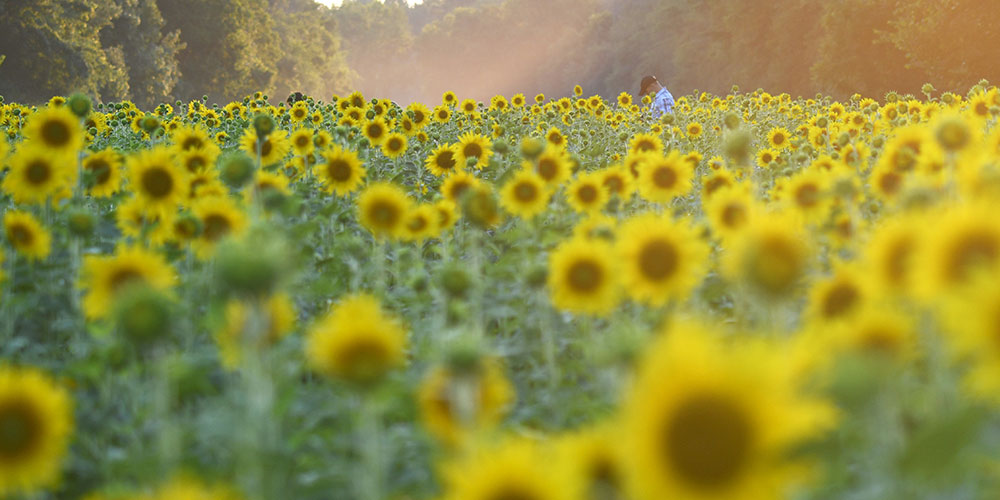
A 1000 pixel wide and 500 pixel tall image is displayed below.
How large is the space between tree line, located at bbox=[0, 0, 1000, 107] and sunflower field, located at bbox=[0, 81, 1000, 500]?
72.3 ft

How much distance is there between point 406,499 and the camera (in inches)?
75.9

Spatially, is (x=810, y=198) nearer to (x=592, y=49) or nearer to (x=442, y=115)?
(x=442, y=115)

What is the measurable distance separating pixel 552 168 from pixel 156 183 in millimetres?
2078

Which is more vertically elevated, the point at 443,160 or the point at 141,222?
the point at 443,160

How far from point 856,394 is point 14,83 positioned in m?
35.1

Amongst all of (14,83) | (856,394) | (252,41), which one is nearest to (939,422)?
(856,394)

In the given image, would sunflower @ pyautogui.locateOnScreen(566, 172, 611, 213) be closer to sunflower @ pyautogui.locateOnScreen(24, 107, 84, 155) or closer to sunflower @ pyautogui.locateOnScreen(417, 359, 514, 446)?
sunflower @ pyautogui.locateOnScreen(417, 359, 514, 446)

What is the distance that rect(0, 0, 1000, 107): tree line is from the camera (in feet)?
75.1

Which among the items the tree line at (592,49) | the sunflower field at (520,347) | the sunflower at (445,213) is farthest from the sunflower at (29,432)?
the tree line at (592,49)

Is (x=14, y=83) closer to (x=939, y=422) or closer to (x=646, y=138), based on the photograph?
(x=646, y=138)

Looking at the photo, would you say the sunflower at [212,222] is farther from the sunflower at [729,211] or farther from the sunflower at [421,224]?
the sunflower at [729,211]

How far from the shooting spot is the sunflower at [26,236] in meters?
3.48

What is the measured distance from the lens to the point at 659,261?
7.95ft

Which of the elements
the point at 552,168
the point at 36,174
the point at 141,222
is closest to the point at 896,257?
the point at 552,168
